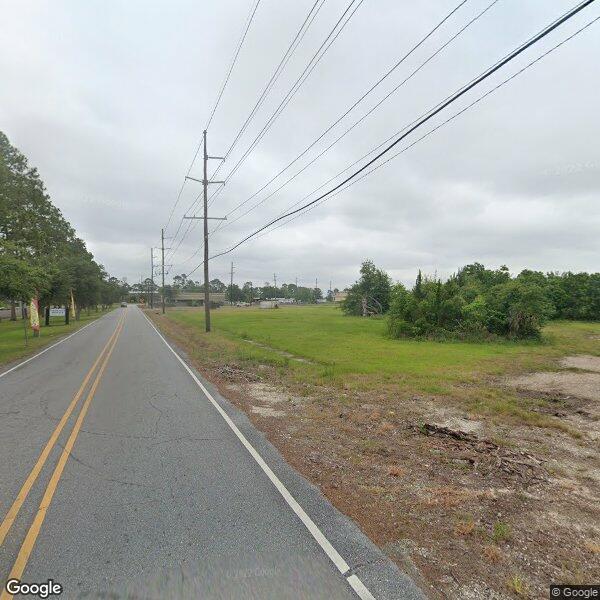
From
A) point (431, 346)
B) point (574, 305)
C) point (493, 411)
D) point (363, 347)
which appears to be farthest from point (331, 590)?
point (574, 305)

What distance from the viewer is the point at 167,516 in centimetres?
417

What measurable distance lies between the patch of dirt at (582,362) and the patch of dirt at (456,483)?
558 centimetres

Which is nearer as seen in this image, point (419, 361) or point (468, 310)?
point (419, 361)

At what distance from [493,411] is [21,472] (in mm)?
8739

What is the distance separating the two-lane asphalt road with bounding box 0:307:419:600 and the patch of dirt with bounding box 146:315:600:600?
1.33ft

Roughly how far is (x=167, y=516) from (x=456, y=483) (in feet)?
12.0

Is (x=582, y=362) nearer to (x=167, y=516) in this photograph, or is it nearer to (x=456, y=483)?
(x=456, y=483)

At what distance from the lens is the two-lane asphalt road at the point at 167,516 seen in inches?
126

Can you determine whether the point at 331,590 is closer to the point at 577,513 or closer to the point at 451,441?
the point at 577,513

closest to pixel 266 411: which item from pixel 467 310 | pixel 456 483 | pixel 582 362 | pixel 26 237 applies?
pixel 456 483

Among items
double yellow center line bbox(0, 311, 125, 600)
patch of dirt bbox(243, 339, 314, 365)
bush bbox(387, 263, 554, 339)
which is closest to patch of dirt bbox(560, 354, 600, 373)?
bush bbox(387, 263, 554, 339)

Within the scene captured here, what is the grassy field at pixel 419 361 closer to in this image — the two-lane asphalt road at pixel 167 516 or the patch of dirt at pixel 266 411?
the patch of dirt at pixel 266 411

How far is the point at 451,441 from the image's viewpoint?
674cm

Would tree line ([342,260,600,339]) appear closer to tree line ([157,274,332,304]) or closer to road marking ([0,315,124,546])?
road marking ([0,315,124,546])
